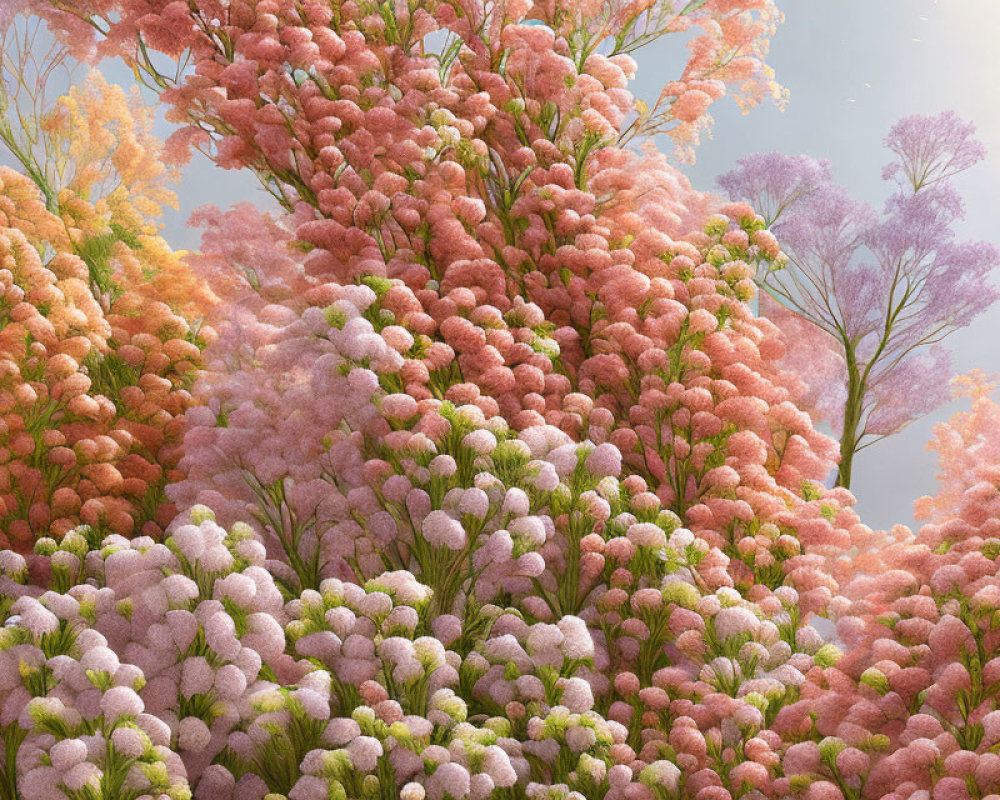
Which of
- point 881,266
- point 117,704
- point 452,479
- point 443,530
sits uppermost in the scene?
point 881,266

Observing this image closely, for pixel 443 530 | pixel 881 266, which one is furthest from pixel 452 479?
pixel 881 266

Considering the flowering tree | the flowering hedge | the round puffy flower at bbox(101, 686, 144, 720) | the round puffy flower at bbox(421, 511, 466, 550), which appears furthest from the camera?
the flowering tree

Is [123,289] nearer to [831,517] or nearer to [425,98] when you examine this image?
[425,98]

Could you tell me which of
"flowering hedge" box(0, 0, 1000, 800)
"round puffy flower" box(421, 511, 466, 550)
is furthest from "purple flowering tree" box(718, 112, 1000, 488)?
"round puffy flower" box(421, 511, 466, 550)

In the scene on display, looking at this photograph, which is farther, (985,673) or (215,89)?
(215,89)

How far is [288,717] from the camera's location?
300 cm

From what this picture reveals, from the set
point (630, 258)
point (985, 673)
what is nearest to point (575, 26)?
point (630, 258)

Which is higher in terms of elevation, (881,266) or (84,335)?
(881,266)

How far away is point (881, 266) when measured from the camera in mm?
6008

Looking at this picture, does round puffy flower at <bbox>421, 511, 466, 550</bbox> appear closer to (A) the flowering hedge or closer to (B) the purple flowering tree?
(A) the flowering hedge

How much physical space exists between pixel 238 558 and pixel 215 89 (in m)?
2.36

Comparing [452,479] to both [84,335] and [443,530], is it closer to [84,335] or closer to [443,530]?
[443,530]

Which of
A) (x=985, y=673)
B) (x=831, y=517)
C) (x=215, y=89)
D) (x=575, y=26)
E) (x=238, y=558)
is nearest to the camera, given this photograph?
(x=985, y=673)

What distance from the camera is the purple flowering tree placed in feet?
19.3
